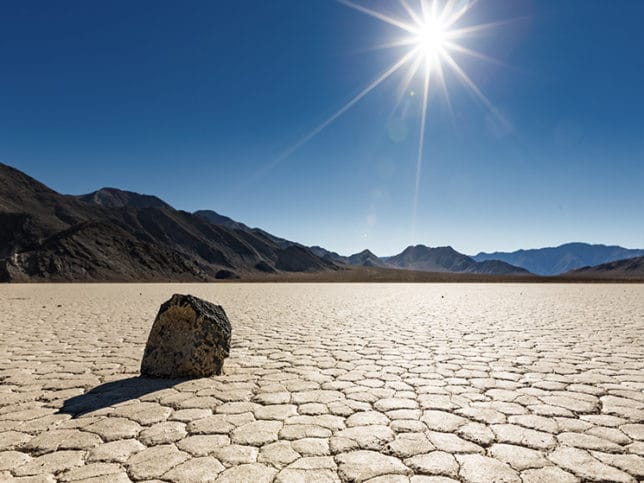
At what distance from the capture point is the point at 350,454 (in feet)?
7.13

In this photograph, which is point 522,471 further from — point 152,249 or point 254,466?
point 152,249

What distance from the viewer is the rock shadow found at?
299 centimetres

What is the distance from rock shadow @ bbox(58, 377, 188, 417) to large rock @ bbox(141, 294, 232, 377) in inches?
5.1

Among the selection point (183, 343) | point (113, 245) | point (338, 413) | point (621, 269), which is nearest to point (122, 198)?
point (113, 245)

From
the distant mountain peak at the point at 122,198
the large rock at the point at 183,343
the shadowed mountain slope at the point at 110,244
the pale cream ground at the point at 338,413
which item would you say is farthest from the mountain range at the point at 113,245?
the large rock at the point at 183,343

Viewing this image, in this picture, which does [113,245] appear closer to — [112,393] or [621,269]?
[112,393]

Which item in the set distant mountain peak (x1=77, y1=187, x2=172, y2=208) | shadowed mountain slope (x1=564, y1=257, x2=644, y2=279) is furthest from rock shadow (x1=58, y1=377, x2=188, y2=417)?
distant mountain peak (x1=77, y1=187, x2=172, y2=208)

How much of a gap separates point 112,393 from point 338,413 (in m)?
2.07

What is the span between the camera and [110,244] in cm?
4341

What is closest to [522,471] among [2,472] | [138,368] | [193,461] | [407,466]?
[407,466]

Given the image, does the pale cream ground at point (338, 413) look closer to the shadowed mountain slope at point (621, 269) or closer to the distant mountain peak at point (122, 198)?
the shadowed mountain slope at point (621, 269)

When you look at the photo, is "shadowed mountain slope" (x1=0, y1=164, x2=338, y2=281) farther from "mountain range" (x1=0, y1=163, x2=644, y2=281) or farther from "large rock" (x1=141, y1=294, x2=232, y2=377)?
"large rock" (x1=141, y1=294, x2=232, y2=377)

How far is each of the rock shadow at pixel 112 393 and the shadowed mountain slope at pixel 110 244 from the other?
3746 centimetres

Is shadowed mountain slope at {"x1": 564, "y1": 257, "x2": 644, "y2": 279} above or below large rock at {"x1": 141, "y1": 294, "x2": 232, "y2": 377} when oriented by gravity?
above
